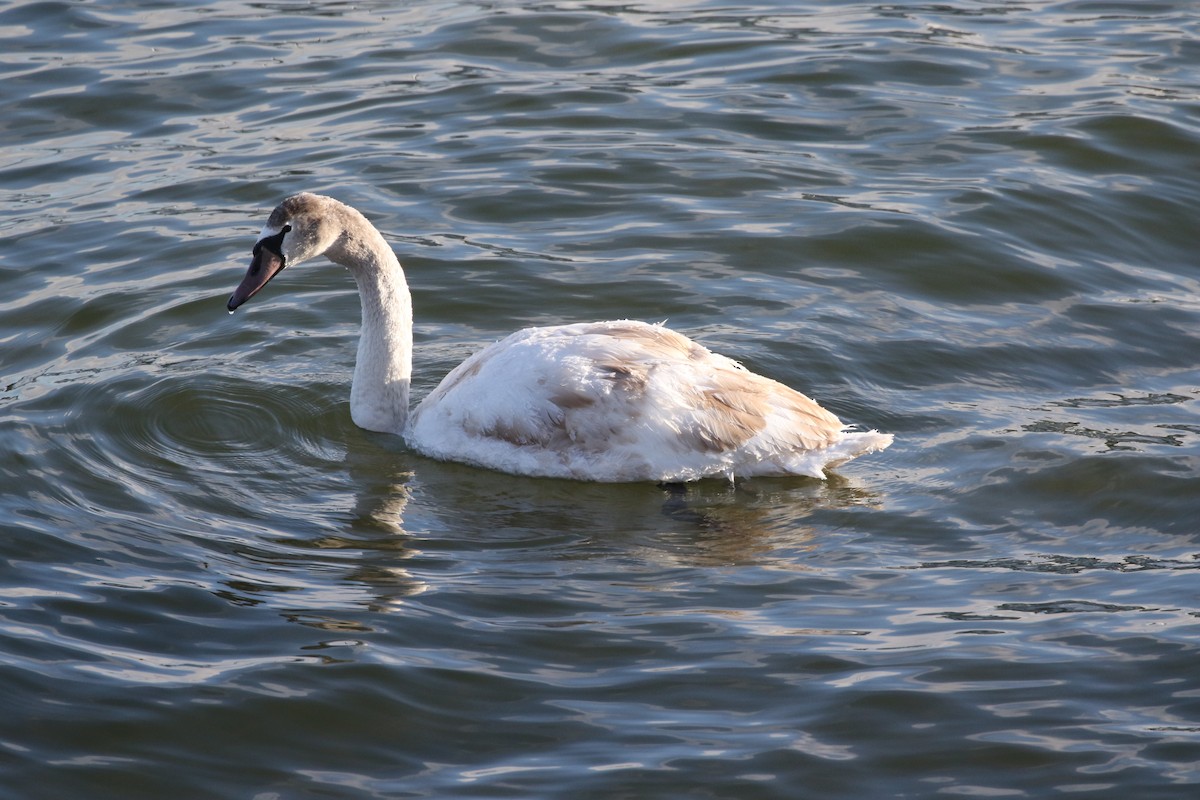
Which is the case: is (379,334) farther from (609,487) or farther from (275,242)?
(609,487)

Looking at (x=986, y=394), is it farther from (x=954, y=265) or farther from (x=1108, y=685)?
(x=1108, y=685)

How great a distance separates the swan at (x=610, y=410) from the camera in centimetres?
829

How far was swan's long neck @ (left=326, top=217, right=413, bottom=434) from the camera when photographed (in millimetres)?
9188

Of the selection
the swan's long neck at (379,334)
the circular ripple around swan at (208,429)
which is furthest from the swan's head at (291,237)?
the circular ripple around swan at (208,429)

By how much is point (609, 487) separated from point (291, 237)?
2.26 m

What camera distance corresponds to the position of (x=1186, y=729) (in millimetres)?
6199

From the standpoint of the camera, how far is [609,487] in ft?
27.9

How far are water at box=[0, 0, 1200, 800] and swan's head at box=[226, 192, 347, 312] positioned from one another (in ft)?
3.04

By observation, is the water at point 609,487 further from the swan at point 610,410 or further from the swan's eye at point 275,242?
the swan's eye at point 275,242

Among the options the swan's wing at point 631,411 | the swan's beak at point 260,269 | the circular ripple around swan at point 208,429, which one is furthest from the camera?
the swan's beak at point 260,269

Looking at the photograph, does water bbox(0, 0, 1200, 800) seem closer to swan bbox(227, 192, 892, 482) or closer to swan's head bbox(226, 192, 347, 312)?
swan bbox(227, 192, 892, 482)

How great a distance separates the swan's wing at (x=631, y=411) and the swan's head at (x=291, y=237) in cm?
122

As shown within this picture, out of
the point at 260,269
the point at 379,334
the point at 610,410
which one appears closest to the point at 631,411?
the point at 610,410

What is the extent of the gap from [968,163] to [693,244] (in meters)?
2.72
